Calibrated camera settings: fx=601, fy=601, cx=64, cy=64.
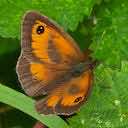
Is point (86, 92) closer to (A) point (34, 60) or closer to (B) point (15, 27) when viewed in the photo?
(A) point (34, 60)

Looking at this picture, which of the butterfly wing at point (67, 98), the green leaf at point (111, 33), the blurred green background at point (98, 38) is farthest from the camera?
the green leaf at point (111, 33)

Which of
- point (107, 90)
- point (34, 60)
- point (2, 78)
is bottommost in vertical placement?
point (2, 78)

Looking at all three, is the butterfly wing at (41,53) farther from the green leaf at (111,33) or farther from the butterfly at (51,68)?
the green leaf at (111,33)

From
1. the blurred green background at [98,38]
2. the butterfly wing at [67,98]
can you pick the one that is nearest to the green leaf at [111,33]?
the blurred green background at [98,38]

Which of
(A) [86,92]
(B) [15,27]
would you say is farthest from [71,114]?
(B) [15,27]

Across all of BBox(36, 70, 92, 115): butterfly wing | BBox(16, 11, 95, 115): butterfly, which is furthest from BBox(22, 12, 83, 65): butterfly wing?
BBox(36, 70, 92, 115): butterfly wing

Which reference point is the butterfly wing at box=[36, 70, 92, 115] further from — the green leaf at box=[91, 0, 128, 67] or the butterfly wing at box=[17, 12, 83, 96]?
the green leaf at box=[91, 0, 128, 67]
